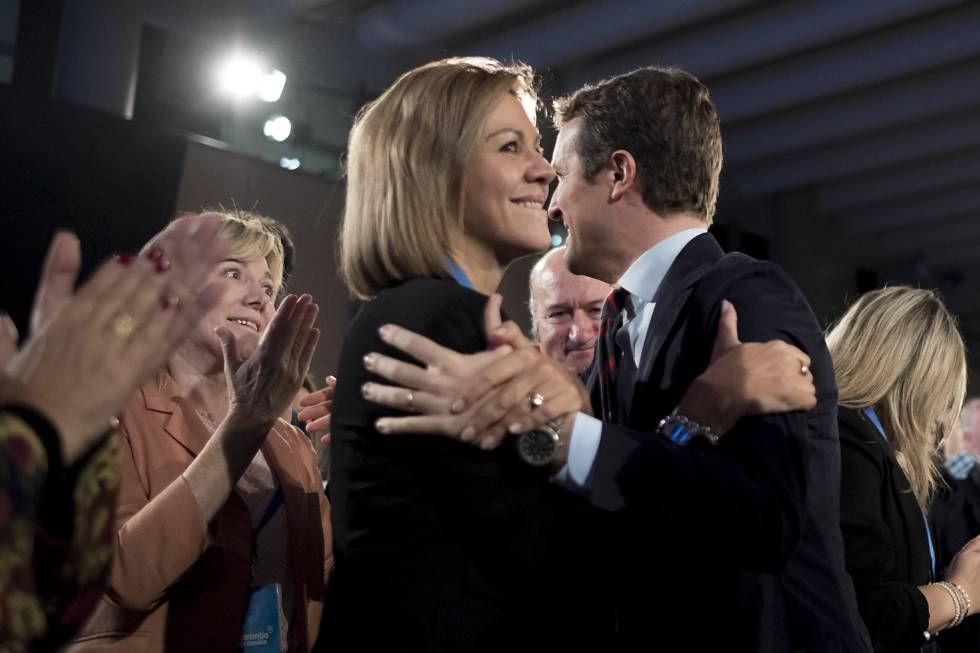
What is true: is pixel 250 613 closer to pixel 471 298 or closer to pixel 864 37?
pixel 471 298

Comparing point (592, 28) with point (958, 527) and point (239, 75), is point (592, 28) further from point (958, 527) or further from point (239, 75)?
point (958, 527)

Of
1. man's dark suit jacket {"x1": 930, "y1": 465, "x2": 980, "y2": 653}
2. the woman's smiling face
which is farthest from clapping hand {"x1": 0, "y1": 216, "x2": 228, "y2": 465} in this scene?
man's dark suit jacket {"x1": 930, "y1": 465, "x2": 980, "y2": 653}

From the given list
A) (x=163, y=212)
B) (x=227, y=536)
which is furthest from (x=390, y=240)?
(x=163, y=212)

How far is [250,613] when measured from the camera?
6.45 ft

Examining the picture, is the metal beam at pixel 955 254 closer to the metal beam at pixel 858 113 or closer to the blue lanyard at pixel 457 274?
the metal beam at pixel 858 113

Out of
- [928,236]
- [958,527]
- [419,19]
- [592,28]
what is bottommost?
[958,527]

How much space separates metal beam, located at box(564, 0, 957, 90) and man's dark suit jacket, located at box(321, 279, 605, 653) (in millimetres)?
5350

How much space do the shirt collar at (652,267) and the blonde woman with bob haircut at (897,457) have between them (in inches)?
28.1

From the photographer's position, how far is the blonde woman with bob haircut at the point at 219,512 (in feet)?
5.82

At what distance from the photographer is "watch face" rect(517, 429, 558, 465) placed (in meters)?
1.36

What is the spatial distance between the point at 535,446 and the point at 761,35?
5.67 m

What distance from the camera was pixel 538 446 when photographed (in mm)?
1367

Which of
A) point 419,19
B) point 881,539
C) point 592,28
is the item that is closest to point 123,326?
point 881,539

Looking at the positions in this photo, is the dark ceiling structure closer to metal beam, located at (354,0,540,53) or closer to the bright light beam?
metal beam, located at (354,0,540,53)
